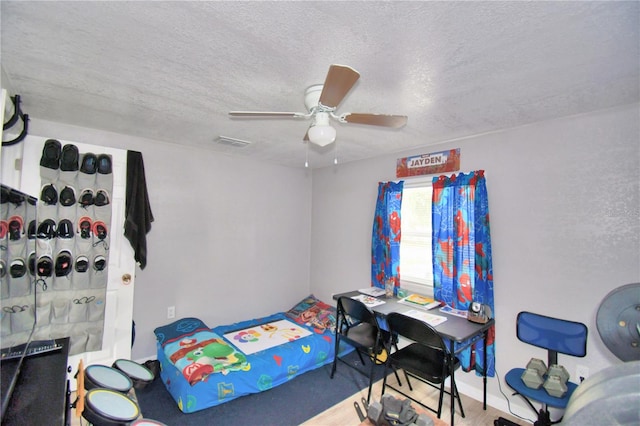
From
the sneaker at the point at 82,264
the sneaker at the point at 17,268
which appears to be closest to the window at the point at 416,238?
the sneaker at the point at 82,264

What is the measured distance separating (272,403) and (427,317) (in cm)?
148

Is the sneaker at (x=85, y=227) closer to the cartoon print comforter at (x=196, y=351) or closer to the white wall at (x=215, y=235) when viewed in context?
the white wall at (x=215, y=235)

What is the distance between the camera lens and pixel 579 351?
1965mm

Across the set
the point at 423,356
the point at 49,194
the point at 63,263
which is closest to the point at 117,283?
the point at 63,263

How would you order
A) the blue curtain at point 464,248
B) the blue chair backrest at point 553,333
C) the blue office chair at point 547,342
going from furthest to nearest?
the blue curtain at point 464,248 < the blue chair backrest at point 553,333 < the blue office chair at point 547,342

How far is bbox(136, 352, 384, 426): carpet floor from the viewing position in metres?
2.17

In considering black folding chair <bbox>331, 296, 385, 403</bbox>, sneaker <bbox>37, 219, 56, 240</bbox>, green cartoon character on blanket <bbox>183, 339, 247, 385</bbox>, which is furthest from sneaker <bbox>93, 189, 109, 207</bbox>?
black folding chair <bbox>331, 296, 385, 403</bbox>

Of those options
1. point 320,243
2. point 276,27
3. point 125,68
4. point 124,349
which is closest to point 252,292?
point 320,243

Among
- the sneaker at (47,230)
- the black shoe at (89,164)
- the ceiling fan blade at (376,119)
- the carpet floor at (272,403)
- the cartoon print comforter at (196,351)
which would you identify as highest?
the ceiling fan blade at (376,119)

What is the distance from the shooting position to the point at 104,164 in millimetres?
2279

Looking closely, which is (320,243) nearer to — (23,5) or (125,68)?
(125,68)

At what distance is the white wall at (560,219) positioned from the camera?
188cm

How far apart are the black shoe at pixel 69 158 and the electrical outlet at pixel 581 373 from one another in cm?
397

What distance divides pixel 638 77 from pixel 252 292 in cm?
387
